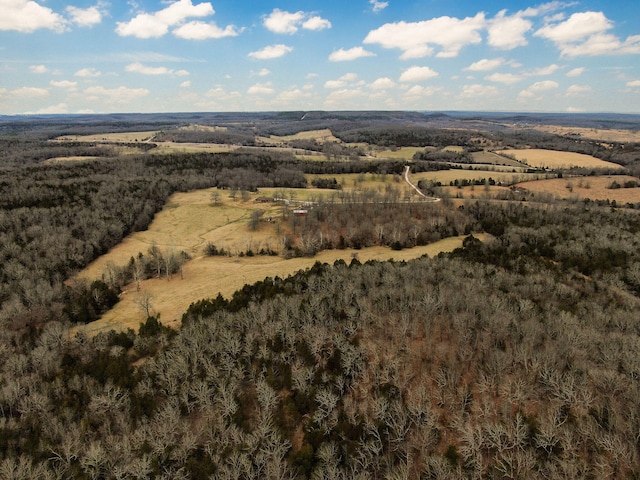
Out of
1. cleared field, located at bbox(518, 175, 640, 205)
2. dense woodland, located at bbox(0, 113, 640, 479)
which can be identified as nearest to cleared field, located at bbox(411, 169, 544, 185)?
cleared field, located at bbox(518, 175, 640, 205)

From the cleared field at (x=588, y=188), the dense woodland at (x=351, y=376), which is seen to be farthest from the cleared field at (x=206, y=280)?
the cleared field at (x=588, y=188)

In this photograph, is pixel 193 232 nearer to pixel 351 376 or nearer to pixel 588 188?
pixel 351 376

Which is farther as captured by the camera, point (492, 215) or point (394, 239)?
point (492, 215)

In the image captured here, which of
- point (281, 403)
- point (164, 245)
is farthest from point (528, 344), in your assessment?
point (164, 245)

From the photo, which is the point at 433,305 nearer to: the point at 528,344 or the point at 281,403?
the point at 528,344

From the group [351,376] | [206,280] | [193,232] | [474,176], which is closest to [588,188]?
[474,176]

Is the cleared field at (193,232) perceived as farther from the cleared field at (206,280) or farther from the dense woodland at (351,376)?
the dense woodland at (351,376)
